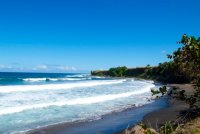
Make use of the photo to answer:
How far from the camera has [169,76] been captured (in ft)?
194

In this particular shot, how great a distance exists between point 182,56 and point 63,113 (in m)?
9.83

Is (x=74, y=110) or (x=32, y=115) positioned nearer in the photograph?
(x=32, y=115)

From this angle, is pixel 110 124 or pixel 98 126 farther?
pixel 110 124

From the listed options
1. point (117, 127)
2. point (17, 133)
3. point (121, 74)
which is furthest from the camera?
point (121, 74)

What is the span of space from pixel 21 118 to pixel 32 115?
3.17 feet

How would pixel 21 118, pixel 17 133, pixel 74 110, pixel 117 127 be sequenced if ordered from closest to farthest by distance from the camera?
pixel 17 133, pixel 117 127, pixel 21 118, pixel 74 110

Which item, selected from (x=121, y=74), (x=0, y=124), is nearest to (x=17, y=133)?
(x=0, y=124)

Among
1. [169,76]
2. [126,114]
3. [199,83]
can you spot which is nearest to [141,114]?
[126,114]

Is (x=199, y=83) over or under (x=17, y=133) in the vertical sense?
over

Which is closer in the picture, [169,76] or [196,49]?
[196,49]

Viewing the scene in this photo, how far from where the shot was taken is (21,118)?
626 inches

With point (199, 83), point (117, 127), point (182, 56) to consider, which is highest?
point (182, 56)

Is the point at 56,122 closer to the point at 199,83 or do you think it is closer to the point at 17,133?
the point at 17,133

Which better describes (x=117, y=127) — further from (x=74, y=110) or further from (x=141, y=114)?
(x=74, y=110)
